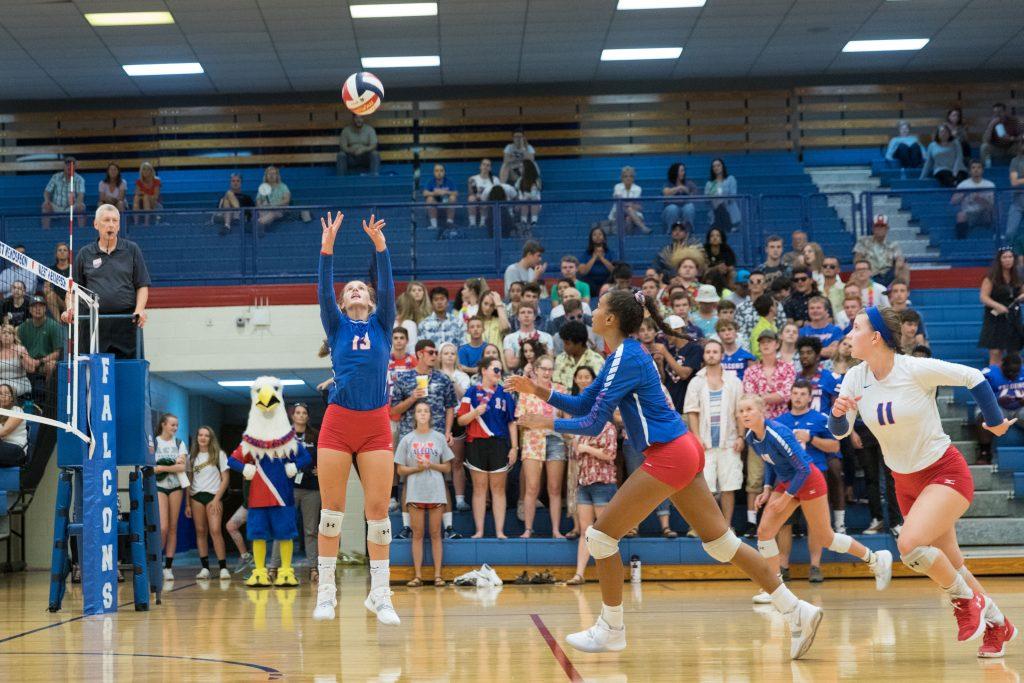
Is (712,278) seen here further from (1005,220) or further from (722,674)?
(722,674)

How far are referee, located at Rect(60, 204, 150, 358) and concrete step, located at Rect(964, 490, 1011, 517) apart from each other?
8676mm

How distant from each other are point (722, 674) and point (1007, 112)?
63.7 feet

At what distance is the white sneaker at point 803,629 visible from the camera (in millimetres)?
6043

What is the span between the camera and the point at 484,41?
2067 centimetres

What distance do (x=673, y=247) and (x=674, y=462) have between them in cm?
999

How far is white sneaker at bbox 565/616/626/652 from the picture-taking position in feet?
20.4

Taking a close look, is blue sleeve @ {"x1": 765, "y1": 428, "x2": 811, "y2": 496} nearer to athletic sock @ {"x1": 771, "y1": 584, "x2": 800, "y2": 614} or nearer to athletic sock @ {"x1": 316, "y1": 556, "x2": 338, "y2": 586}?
athletic sock @ {"x1": 771, "y1": 584, "x2": 800, "y2": 614}

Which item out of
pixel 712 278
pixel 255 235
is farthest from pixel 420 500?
pixel 255 235

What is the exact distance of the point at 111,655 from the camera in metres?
6.61

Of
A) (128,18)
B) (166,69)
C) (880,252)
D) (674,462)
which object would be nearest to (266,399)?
(674,462)

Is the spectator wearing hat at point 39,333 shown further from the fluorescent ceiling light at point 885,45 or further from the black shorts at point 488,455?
the fluorescent ceiling light at point 885,45

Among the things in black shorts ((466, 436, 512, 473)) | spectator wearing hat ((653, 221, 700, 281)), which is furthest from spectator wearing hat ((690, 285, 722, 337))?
black shorts ((466, 436, 512, 473))

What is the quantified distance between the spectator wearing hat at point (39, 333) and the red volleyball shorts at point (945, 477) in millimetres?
10425

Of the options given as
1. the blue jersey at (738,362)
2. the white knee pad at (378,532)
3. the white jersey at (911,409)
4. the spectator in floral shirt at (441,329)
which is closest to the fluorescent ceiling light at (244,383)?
the spectator in floral shirt at (441,329)
